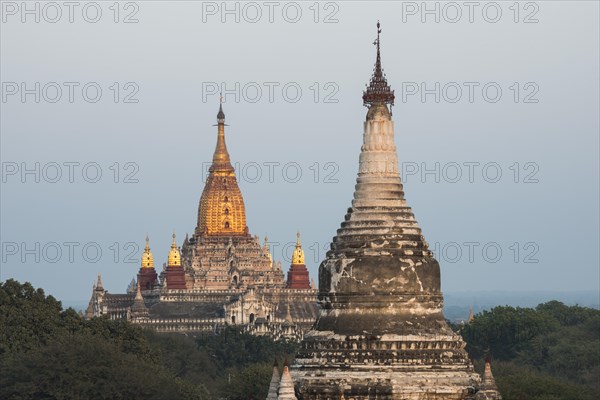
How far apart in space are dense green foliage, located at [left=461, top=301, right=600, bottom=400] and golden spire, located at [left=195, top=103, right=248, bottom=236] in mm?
41088

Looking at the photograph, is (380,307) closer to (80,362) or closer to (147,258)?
(80,362)

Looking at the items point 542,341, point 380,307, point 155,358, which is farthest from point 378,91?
point 542,341

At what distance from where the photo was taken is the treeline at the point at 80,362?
265 ft

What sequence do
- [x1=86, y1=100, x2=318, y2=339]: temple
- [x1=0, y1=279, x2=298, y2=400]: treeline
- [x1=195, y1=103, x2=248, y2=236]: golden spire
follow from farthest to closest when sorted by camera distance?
[x1=195, y1=103, x2=248, y2=236]: golden spire → [x1=86, y1=100, x2=318, y2=339]: temple → [x1=0, y1=279, x2=298, y2=400]: treeline

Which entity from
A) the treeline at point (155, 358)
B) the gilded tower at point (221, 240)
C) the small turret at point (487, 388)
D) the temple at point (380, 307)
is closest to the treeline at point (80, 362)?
the treeline at point (155, 358)

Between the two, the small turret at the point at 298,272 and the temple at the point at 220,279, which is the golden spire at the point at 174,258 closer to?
the temple at the point at 220,279

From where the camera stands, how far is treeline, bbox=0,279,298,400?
8088 centimetres

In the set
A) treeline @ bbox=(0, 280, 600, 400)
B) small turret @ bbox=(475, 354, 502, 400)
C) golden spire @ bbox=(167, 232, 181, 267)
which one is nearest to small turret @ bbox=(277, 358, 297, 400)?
small turret @ bbox=(475, 354, 502, 400)

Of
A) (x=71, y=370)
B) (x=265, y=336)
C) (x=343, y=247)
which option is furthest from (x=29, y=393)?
(x=265, y=336)

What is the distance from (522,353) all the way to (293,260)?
62293 millimetres

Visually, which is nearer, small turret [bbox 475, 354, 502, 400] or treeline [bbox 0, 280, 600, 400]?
small turret [bbox 475, 354, 502, 400]

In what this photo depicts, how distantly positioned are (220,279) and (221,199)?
6092mm

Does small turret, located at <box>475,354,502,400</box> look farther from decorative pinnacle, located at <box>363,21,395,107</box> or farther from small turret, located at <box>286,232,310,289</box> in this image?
small turret, located at <box>286,232,310,289</box>

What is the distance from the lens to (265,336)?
492ft
